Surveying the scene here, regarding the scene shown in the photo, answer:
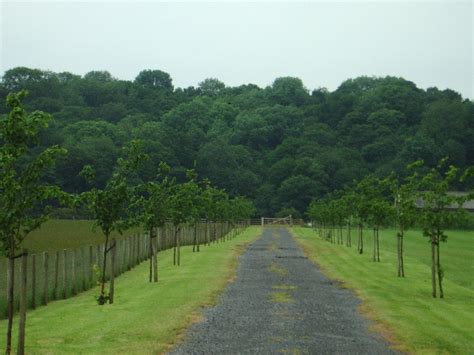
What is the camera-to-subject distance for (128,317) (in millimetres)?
20469

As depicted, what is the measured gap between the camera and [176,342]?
652 inches

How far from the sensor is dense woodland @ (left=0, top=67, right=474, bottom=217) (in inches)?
5728

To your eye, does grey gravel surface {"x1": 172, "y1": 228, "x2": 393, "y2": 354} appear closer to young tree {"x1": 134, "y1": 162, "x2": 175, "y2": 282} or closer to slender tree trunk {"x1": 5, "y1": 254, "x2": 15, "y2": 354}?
slender tree trunk {"x1": 5, "y1": 254, "x2": 15, "y2": 354}

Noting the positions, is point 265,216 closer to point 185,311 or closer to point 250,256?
point 250,256

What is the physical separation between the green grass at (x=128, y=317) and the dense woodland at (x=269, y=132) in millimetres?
86348

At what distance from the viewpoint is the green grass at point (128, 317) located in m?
16.5

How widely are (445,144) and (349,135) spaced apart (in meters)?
29.7

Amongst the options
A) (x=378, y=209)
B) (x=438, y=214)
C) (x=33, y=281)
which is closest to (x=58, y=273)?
(x=33, y=281)

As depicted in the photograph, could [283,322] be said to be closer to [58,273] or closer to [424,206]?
[424,206]

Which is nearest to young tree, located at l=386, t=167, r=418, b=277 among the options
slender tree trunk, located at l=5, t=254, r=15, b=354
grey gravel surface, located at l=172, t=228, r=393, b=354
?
grey gravel surface, located at l=172, t=228, r=393, b=354

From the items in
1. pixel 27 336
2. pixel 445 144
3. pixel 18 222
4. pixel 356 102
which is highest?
pixel 356 102

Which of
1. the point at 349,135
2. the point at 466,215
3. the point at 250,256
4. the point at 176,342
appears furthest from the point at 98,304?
the point at 349,135

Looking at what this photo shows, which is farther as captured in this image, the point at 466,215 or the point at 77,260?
the point at 77,260

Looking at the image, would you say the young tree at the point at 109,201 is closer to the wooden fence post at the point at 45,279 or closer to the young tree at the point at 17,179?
the wooden fence post at the point at 45,279
